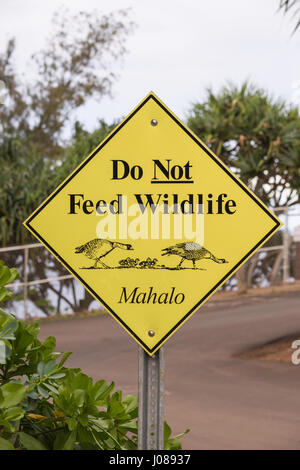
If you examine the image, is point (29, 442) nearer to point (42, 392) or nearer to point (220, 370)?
point (42, 392)

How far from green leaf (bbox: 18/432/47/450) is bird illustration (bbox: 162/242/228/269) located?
0.94 metres

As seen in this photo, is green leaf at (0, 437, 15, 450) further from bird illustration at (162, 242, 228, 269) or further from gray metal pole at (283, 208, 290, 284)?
gray metal pole at (283, 208, 290, 284)

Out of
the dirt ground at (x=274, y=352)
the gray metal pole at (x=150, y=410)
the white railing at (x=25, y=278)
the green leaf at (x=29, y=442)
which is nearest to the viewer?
the gray metal pole at (x=150, y=410)

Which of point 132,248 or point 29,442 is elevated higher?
point 132,248

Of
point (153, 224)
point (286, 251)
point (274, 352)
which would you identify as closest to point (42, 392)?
point (153, 224)

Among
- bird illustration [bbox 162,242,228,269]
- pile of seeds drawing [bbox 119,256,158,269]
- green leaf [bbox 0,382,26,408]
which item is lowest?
green leaf [bbox 0,382,26,408]

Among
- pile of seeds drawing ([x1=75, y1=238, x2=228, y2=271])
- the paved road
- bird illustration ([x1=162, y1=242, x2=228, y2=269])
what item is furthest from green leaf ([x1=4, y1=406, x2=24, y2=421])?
the paved road

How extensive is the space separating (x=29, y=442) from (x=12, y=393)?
0.77ft

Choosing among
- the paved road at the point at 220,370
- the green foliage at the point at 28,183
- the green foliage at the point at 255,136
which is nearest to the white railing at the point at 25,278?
the green foliage at the point at 28,183

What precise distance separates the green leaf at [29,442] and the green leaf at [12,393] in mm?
156

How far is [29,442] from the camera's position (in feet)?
8.53

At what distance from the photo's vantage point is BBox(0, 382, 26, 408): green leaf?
252cm

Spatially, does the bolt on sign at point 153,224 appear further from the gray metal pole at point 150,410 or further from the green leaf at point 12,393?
the green leaf at point 12,393

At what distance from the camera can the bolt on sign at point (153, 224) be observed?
2.52 meters
